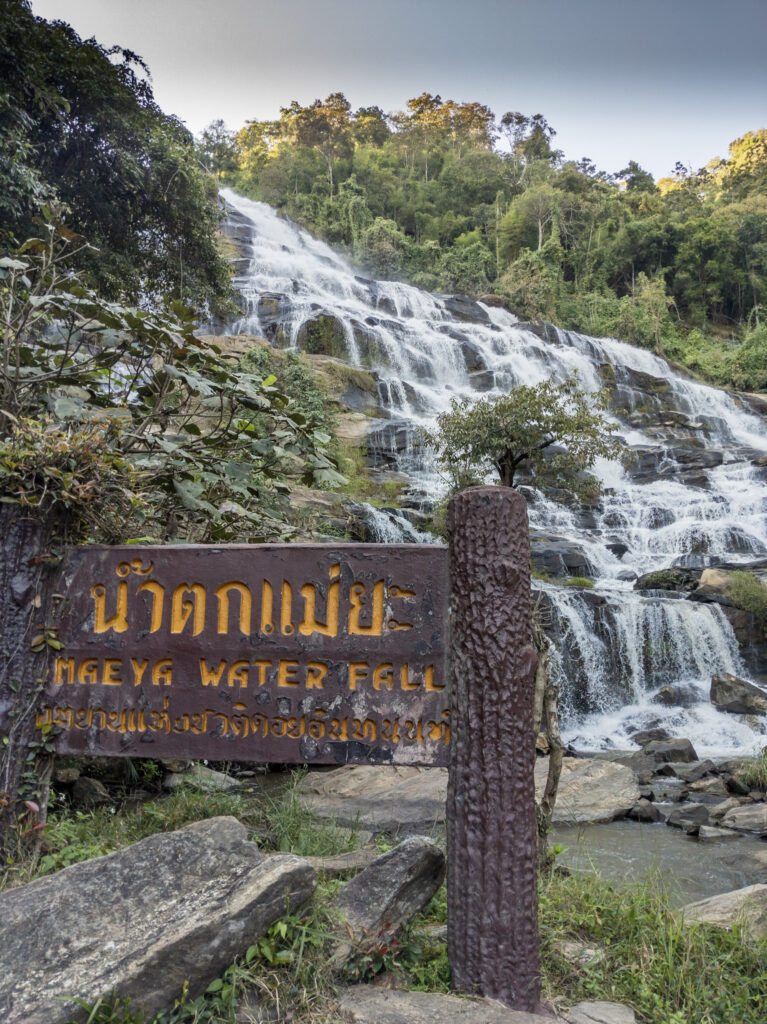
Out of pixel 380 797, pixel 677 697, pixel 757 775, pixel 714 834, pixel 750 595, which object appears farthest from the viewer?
pixel 750 595

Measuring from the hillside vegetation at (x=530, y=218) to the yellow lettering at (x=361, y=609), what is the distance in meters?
29.2

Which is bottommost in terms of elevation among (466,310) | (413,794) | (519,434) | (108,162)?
(413,794)

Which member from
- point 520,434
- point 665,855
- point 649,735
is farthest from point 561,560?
point 665,855

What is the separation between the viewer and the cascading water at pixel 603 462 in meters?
10.5

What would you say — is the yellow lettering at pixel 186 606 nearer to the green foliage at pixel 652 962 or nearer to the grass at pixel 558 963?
the grass at pixel 558 963

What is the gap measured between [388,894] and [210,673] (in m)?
0.81

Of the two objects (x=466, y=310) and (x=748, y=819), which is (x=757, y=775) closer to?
(x=748, y=819)

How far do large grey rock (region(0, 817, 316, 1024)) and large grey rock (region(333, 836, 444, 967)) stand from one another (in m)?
0.16

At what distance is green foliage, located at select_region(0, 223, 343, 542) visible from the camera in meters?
2.45

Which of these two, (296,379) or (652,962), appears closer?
(652,962)

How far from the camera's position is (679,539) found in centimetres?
1448

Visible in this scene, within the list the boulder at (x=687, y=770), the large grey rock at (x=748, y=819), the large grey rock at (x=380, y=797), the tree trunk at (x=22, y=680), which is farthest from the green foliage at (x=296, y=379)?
the tree trunk at (x=22, y=680)

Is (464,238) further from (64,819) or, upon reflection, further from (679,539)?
(64,819)

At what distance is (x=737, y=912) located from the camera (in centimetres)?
290
